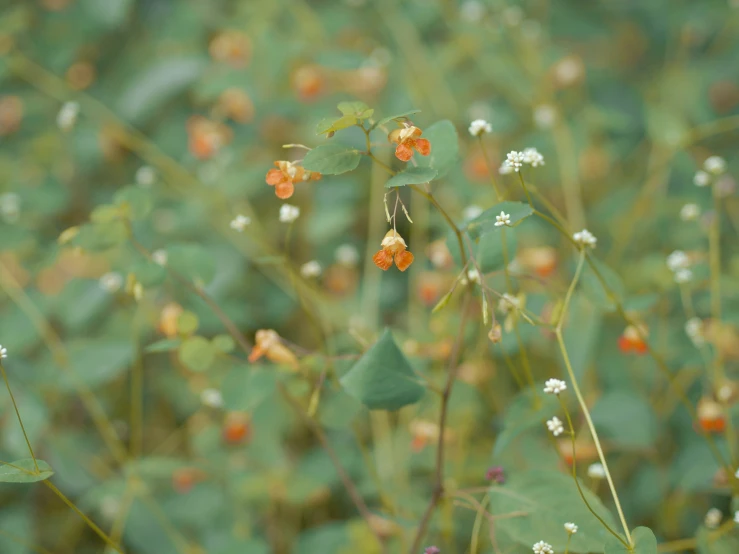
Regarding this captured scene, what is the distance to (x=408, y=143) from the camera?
63cm

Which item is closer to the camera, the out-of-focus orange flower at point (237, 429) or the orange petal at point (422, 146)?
the orange petal at point (422, 146)

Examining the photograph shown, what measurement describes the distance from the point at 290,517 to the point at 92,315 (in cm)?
61

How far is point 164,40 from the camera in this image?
1.77 meters

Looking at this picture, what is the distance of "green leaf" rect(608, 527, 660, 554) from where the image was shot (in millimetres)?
625

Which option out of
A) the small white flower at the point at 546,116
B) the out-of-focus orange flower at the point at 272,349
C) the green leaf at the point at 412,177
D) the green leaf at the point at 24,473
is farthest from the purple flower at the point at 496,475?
the small white flower at the point at 546,116

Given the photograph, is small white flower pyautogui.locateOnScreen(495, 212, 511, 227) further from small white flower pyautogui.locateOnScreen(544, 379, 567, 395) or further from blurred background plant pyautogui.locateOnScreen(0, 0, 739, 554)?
small white flower pyautogui.locateOnScreen(544, 379, 567, 395)

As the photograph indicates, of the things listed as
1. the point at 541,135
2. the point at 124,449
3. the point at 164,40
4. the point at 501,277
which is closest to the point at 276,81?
the point at 164,40

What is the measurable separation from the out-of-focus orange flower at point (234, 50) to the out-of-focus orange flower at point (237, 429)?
86 centimetres

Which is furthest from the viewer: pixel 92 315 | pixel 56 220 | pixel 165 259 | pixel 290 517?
pixel 56 220

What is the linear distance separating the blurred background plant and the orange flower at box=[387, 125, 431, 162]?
73 mm

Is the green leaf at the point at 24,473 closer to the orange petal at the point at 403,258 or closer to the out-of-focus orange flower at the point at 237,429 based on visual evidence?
the orange petal at the point at 403,258

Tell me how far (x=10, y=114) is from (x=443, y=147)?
1.37 meters

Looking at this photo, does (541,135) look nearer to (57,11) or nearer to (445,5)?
(445,5)

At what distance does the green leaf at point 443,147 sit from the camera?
707 millimetres
